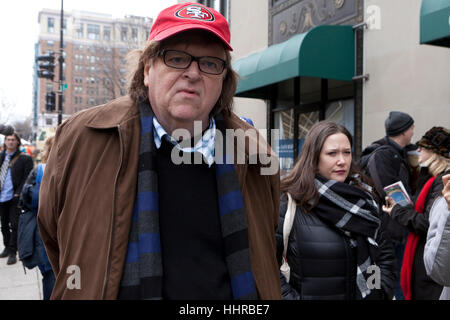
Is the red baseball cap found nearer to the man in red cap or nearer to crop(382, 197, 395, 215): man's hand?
the man in red cap

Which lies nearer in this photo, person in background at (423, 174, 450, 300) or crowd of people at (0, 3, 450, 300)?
crowd of people at (0, 3, 450, 300)

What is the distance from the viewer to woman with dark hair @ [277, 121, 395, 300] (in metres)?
2.57

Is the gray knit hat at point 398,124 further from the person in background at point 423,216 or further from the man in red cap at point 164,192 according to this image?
the man in red cap at point 164,192

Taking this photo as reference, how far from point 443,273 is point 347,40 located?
6.10 metres

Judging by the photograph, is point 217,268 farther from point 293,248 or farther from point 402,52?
point 402,52

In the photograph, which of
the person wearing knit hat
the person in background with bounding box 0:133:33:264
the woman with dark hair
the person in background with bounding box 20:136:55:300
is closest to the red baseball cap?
the woman with dark hair

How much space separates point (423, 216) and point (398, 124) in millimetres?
2071

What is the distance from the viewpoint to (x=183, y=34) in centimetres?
178

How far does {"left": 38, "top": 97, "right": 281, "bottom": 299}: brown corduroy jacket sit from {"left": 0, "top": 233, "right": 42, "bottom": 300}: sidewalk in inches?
151

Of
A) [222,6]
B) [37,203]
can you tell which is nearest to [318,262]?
[37,203]

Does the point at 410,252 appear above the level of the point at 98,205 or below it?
below

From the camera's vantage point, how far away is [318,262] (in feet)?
Result: 8.42

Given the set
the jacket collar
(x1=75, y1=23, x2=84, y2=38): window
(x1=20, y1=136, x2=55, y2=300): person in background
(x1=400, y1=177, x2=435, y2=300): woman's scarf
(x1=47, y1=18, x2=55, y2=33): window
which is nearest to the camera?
the jacket collar

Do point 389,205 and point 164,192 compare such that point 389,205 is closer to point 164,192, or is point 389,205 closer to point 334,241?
point 334,241
